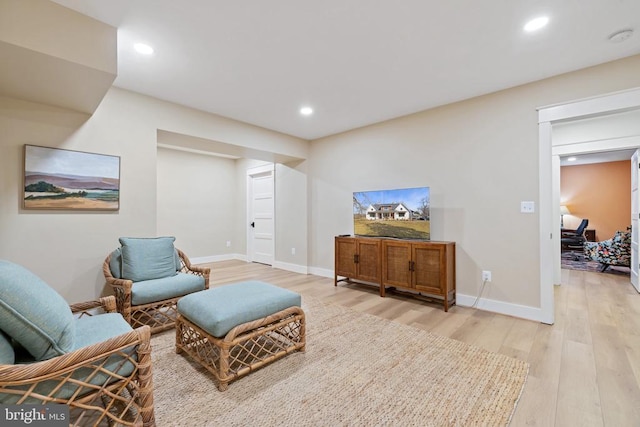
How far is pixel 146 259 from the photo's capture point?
2836 mm

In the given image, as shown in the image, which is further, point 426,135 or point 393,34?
point 426,135

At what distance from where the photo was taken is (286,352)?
2107 millimetres

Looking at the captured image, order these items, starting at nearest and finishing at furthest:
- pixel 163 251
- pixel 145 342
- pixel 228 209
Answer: pixel 145 342 → pixel 163 251 → pixel 228 209

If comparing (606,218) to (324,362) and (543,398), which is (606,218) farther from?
(324,362)

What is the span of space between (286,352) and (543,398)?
5.50 ft

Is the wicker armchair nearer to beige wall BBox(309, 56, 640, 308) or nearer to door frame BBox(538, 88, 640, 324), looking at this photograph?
beige wall BBox(309, 56, 640, 308)

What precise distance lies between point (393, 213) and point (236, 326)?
2.58 metres

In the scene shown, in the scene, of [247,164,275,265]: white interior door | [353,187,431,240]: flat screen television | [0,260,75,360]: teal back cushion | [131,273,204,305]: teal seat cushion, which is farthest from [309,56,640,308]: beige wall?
[0,260,75,360]: teal back cushion

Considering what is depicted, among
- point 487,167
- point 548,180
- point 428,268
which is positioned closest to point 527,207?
point 548,180

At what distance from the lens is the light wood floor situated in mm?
1598

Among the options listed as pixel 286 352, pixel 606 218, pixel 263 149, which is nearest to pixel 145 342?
pixel 286 352

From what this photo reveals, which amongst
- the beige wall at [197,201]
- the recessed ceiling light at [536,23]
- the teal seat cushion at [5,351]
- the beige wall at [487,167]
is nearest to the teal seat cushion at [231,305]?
the teal seat cushion at [5,351]

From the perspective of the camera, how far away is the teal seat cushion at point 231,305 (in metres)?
1.83

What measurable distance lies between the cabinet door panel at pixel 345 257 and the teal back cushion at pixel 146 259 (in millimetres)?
2297
